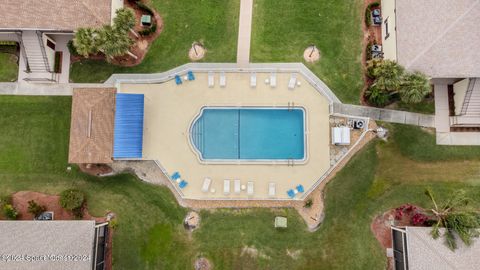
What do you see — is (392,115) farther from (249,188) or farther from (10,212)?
(10,212)

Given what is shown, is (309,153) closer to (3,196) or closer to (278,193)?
(278,193)

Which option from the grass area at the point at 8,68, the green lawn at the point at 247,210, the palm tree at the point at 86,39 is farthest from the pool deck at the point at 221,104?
the grass area at the point at 8,68

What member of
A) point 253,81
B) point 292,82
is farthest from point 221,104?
point 292,82

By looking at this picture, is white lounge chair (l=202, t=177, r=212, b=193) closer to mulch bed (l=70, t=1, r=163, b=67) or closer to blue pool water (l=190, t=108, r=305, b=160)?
blue pool water (l=190, t=108, r=305, b=160)

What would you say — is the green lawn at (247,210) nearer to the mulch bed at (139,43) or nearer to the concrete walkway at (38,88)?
the concrete walkway at (38,88)

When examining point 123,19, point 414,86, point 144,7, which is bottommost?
point 414,86

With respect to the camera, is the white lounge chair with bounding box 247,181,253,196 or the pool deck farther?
the pool deck

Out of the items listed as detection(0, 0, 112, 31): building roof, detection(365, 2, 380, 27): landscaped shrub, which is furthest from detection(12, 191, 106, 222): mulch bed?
detection(365, 2, 380, 27): landscaped shrub
